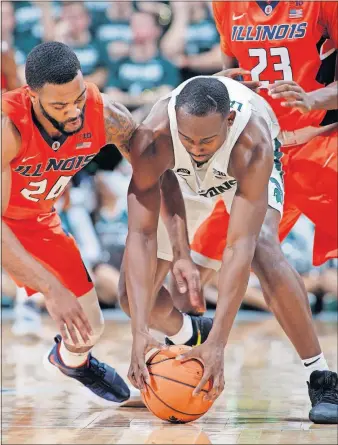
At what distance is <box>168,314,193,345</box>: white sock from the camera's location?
18.5 ft

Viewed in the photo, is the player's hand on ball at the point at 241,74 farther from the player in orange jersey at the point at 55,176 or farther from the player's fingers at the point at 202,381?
the player's fingers at the point at 202,381

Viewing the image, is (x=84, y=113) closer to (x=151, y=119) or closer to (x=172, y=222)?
(x=151, y=119)

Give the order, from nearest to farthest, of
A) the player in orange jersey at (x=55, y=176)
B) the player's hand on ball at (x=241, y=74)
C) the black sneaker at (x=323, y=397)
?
1. the player in orange jersey at (x=55, y=176)
2. the black sneaker at (x=323, y=397)
3. the player's hand on ball at (x=241, y=74)

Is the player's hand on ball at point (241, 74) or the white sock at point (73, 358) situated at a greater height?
the player's hand on ball at point (241, 74)

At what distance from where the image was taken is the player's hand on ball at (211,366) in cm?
441

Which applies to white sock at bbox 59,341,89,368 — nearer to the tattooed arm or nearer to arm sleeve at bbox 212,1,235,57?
the tattooed arm

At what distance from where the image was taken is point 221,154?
A: 482cm

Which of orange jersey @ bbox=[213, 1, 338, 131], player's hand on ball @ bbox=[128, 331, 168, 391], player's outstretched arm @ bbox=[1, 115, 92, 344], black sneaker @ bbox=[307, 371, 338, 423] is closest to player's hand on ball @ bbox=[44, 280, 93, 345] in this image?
player's outstretched arm @ bbox=[1, 115, 92, 344]

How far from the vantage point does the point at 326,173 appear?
5738 mm

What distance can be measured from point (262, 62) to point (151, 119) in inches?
40.8

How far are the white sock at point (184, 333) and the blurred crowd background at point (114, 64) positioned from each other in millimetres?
3631

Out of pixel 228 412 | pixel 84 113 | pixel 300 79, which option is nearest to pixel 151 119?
pixel 84 113

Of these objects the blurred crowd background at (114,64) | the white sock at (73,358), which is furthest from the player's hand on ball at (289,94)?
the blurred crowd background at (114,64)

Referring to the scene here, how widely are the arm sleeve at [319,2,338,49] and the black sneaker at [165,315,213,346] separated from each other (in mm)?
1764
